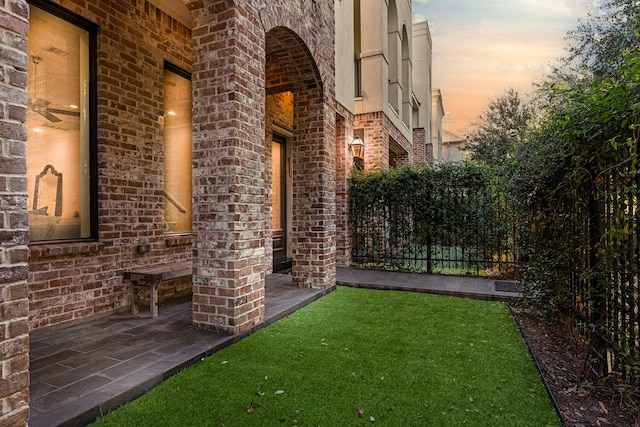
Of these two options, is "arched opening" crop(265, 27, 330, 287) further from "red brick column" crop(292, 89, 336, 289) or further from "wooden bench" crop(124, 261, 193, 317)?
"wooden bench" crop(124, 261, 193, 317)

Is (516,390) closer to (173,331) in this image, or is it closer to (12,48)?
(173,331)

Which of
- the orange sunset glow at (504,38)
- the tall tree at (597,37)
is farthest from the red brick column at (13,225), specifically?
→ the orange sunset glow at (504,38)

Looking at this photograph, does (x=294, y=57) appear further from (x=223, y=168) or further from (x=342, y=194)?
(x=342, y=194)

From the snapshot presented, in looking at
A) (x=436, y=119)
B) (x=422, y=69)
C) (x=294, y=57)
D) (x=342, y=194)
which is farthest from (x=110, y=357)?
(x=436, y=119)

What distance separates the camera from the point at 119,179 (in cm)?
384

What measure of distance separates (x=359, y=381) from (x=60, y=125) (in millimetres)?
3769

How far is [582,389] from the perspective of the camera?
2.33m

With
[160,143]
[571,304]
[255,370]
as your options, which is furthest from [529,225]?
[160,143]

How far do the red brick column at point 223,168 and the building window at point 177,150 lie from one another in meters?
1.57

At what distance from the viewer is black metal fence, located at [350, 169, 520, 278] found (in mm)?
6293

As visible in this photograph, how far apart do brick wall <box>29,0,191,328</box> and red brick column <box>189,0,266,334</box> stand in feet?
3.84

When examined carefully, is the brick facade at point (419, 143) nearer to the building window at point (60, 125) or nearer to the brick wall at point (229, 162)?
the brick wall at point (229, 162)

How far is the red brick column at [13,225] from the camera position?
1.44 metres

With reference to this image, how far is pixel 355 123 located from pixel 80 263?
748 centimetres
